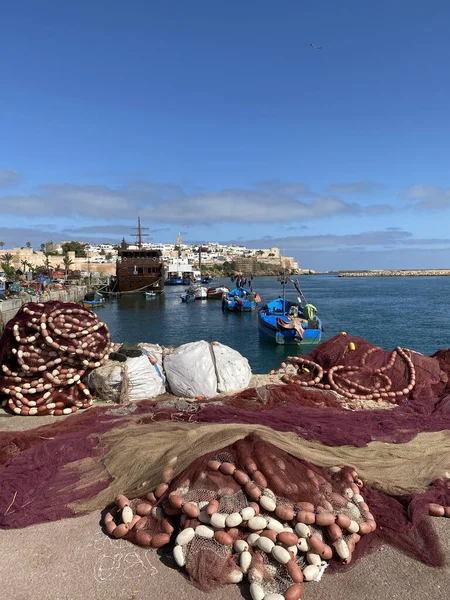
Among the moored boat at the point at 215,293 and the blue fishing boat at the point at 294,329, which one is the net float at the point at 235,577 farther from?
the moored boat at the point at 215,293

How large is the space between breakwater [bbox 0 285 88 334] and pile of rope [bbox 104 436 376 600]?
10.9 metres

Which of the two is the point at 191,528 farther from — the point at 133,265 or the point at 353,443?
the point at 133,265

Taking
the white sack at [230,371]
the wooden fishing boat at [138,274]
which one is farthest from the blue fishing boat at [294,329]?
the wooden fishing boat at [138,274]

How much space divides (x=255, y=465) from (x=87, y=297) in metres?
48.1

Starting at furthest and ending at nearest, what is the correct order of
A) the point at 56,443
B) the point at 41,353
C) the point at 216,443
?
the point at 41,353 → the point at 56,443 → the point at 216,443

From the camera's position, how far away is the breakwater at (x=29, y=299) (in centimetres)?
1645

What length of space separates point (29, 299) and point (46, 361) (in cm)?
2345

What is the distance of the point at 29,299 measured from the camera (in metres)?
26.6

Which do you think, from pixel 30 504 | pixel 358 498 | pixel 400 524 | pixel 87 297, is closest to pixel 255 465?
pixel 358 498

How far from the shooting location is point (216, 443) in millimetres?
3252

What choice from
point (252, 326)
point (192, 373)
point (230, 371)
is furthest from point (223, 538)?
point (252, 326)

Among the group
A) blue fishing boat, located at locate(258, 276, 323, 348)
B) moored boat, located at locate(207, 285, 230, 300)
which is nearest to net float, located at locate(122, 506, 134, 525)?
blue fishing boat, located at locate(258, 276, 323, 348)

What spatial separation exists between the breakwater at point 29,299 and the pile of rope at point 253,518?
35.8 feet

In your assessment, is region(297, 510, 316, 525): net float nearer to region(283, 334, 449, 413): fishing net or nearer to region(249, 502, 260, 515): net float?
region(249, 502, 260, 515): net float
